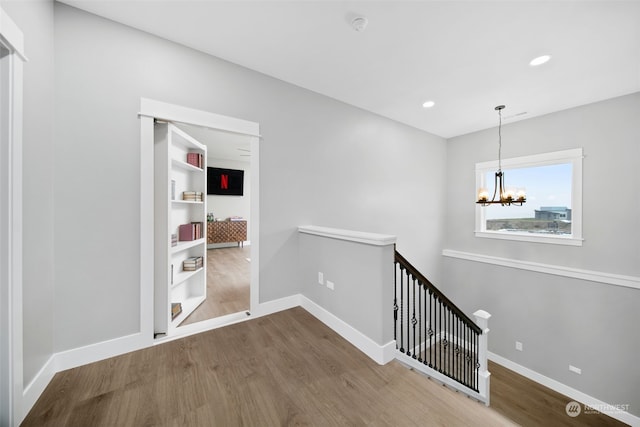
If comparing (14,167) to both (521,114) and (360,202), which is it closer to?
(360,202)

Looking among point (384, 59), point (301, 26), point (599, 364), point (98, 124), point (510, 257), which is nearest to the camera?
point (98, 124)

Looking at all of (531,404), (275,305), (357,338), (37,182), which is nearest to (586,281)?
(531,404)

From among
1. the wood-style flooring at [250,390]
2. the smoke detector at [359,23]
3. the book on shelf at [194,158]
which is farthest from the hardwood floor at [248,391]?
the smoke detector at [359,23]

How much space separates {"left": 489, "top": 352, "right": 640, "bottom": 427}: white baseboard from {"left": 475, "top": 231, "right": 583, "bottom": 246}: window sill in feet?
7.14

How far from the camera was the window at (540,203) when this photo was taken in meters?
3.59

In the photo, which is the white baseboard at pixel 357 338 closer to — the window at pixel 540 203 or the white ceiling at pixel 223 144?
the white ceiling at pixel 223 144

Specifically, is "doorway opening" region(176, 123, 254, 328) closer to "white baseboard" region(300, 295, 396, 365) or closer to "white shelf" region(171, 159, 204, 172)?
"white shelf" region(171, 159, 204, 172)

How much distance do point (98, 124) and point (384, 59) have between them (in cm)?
272

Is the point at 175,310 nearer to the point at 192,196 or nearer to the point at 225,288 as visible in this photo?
the point at 225,288

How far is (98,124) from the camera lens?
72.2 inches

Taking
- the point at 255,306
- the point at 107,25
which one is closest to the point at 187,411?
the point at 255,306

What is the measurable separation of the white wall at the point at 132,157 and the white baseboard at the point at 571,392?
3.74 metres

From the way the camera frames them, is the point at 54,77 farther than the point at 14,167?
Yes

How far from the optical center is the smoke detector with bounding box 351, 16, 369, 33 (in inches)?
74.0
